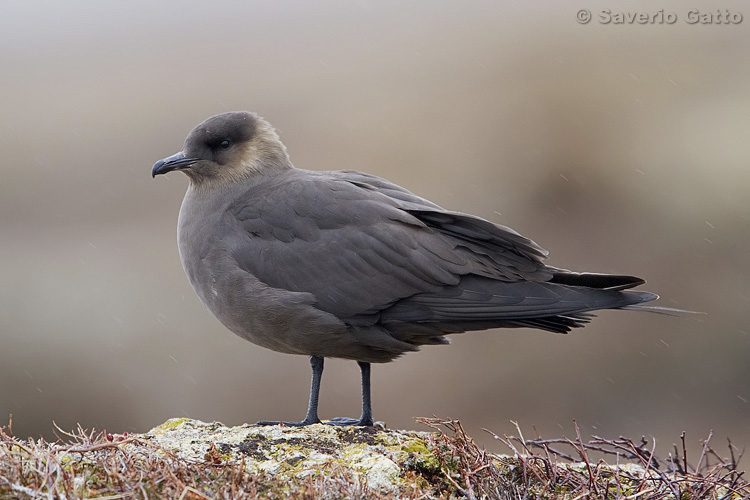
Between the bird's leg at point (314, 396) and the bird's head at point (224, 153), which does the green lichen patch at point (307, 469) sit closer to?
the bird's leg at point (314, 396)

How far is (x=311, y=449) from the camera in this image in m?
3.65

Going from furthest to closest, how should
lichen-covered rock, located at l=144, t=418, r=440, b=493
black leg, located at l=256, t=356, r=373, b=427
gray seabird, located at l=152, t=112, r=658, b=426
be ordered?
black leg, located at l=256, t=356, r=373, b=427 < gray seabird, located at l=152, t=112, r=658, b=426 < lichen-covered rock, located at l=144, t=418, r=440, b=493

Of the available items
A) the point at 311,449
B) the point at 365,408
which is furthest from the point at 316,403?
the point at 311,449

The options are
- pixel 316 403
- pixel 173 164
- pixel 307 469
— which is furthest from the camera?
pixel 173 164

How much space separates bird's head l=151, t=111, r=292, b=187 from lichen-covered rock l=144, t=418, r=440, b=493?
177 cm

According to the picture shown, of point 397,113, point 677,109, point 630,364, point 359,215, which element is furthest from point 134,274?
point 677,109

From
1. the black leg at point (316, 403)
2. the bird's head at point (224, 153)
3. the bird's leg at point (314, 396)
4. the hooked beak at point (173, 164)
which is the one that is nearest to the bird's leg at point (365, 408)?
the black leg at point (316, 403)

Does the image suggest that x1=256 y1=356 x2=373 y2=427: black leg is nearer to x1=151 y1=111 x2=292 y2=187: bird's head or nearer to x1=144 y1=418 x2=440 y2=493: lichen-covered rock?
x1=144 y1=418 x2=440 y2=493: lichen-covered rock

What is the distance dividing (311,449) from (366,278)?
1169mm

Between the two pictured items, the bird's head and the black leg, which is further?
the bird's head

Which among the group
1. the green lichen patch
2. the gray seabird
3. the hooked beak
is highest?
the hooked beak

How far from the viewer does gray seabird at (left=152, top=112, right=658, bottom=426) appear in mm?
4434

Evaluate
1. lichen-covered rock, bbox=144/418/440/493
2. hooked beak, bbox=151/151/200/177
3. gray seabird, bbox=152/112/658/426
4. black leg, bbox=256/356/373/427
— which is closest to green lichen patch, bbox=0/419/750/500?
lichen-covered rock, bbox=144/418/440/493

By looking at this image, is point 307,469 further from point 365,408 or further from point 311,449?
point 365,408
